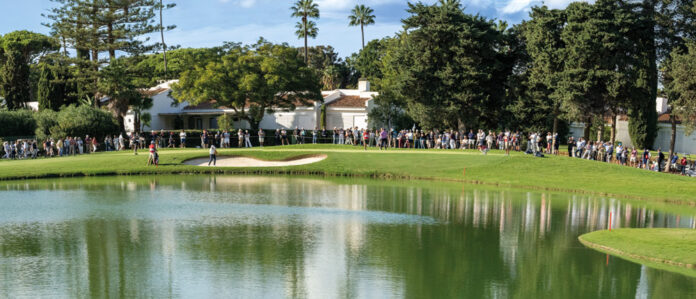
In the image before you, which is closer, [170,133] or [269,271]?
[269,271]

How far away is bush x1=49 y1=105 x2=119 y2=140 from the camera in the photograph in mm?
49625

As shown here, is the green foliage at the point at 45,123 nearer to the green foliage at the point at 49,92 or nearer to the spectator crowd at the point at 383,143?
the spectator crowd at the point at 383,143

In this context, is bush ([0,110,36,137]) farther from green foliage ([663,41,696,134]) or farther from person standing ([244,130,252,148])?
green foliage ([663,41,696,134])

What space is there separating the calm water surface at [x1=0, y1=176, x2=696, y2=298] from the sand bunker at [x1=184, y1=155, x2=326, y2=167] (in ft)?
37.6

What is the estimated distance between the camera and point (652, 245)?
17.3 metres

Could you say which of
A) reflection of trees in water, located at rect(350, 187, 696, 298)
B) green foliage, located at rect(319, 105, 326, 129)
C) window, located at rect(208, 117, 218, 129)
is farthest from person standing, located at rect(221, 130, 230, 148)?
reflection of trees in water, located at rect(350, 187, 696, 298)

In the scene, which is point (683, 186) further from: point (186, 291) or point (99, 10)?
point (99, 10)

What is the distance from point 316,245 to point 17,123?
46.1 m

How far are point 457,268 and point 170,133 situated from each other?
41.3 metres

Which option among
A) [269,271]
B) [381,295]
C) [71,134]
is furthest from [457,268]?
[71,134]

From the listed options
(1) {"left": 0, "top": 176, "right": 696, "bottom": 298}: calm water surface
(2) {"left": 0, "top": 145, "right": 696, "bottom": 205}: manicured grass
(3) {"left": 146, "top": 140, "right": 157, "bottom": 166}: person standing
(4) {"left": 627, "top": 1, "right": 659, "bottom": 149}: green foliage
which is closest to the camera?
(1) {"left": 0, "top": 176, "right": 696, "bottom": 298}: calm water surface

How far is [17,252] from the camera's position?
1633 cm

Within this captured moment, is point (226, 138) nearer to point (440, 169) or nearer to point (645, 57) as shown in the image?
point (440, 169)

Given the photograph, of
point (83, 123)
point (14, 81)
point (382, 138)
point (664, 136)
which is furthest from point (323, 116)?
point (14, 81)
